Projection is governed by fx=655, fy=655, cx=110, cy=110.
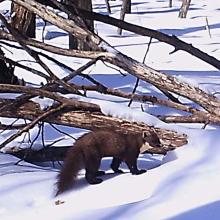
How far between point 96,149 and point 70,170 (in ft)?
0.78

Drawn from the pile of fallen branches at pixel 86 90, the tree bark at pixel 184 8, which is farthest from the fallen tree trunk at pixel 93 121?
the tree bark at pixel 184 8

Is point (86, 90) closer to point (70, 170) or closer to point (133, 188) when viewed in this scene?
point (70, 170)

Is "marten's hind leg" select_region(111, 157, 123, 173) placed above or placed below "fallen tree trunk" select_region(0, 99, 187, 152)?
below

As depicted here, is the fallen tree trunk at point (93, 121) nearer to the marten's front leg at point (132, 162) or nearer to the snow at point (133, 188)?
the snow at point (133, 188)

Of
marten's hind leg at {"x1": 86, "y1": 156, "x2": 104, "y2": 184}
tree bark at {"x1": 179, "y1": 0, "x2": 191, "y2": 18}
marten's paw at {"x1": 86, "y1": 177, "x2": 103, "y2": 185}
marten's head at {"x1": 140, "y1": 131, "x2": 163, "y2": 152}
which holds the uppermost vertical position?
marten's head at {"x1": 140, "y1": 131, "x2": 163, "y2": 152}

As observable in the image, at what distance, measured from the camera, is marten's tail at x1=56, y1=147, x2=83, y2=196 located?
14.3ft

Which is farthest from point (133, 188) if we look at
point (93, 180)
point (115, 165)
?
point (115, 165)

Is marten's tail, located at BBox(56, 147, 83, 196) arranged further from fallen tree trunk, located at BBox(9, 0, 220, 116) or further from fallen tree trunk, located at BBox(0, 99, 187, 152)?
fallen tree trunk, located at BBox(9, 0, 220, 116)

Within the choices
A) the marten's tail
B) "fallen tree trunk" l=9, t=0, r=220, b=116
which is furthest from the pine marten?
"fallen tree trunk" l=9, t=0, r=220, b=116

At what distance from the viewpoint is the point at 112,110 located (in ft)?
15.3

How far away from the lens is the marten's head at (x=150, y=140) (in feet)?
14.8

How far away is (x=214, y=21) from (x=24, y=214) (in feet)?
73.7

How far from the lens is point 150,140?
4504 mm

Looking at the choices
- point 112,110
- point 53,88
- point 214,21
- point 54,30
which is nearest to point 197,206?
point 112,110
